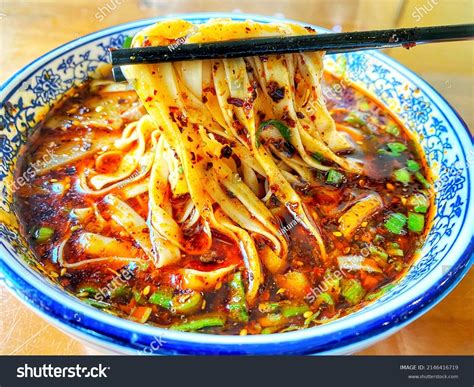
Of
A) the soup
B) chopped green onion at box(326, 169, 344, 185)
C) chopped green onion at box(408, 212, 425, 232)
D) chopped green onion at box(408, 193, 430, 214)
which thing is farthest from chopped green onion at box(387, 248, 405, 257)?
chopped green onion at box(326, 169, 344, 185)

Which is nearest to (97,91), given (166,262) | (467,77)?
(166,262)

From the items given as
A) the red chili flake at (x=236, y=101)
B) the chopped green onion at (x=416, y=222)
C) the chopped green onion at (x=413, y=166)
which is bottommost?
the chopped green onion at (x=416, y=222)

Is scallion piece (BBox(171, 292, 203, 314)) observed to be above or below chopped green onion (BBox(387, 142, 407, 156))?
below

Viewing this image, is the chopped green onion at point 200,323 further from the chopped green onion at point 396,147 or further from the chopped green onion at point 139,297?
the chopped green onion at point 396,147

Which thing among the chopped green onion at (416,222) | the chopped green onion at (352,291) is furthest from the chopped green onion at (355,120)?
the chopped green onion at (352,291)

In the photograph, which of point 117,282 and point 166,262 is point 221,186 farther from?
point 117,282

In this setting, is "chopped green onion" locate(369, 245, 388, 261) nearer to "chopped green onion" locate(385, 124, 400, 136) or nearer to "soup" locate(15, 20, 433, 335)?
"soup" locate(15, 20, 433, 335)
